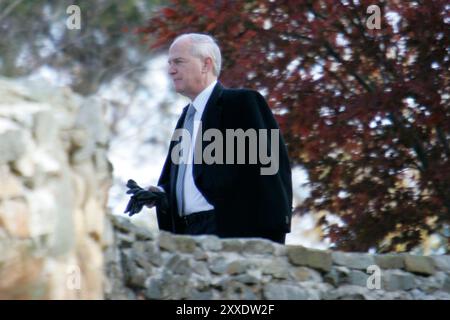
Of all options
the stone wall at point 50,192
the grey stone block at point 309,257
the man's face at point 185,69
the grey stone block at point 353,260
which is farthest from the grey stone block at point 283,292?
the man's face at point 185,69

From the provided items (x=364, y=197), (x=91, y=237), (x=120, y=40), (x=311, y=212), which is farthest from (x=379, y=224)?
(x=120, y=40)

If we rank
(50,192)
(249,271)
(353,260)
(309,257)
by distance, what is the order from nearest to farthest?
(50,192) < (249,271) < (309,257) < (353,260)

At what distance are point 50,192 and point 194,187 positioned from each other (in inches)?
59.7

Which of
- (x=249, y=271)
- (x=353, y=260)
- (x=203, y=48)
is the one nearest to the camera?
(x=249, y=271)

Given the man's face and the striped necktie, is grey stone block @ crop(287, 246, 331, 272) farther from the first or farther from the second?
the man's face

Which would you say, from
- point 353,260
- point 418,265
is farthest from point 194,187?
point 418,265

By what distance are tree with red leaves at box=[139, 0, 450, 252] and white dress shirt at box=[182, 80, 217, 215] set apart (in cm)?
201

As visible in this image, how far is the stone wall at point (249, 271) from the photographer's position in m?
5.11

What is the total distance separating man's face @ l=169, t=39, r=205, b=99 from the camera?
19.0 feet

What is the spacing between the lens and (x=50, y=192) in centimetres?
430

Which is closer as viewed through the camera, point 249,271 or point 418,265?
point 249,271

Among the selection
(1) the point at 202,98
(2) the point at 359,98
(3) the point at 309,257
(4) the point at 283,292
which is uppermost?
(2) the point at 359,98

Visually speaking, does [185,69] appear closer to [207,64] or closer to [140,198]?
[207,64]
